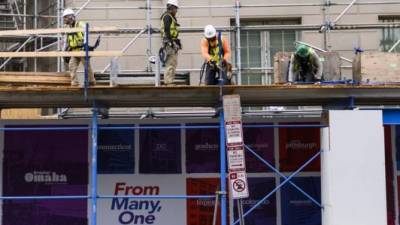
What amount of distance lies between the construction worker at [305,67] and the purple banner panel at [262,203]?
9.08 feet

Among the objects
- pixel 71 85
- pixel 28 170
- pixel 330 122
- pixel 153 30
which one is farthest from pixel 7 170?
pixel 330 122

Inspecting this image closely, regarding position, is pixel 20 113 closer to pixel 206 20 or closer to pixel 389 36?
pixel 206 20

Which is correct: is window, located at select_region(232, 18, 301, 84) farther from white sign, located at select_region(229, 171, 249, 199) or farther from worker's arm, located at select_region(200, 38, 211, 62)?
white sign, located at select_region(229, 171, 249, 199)

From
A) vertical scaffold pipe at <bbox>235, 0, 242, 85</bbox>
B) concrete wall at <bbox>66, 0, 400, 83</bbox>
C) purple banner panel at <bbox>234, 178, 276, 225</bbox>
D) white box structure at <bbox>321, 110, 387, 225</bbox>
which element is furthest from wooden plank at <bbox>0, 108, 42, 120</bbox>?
white box structure at <bbox>321, 110, 387, 225</bbox>

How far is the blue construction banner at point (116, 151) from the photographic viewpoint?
1438cm

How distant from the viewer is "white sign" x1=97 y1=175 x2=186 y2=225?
560 inches

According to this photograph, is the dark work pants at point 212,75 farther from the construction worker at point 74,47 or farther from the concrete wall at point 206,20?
the concrete wall at point 206,20

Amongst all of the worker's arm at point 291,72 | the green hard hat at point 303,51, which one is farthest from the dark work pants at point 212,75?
the green hard hat at point 303,51

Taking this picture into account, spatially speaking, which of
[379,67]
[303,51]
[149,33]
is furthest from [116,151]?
[379,67]

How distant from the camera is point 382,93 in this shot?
12.1m

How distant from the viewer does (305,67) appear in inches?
486

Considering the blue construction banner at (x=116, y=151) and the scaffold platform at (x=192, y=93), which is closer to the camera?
the scaffold platform at (x=192, y=93)

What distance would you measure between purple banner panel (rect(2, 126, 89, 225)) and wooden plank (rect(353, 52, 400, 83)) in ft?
18.5

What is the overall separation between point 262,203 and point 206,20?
15.3ft
